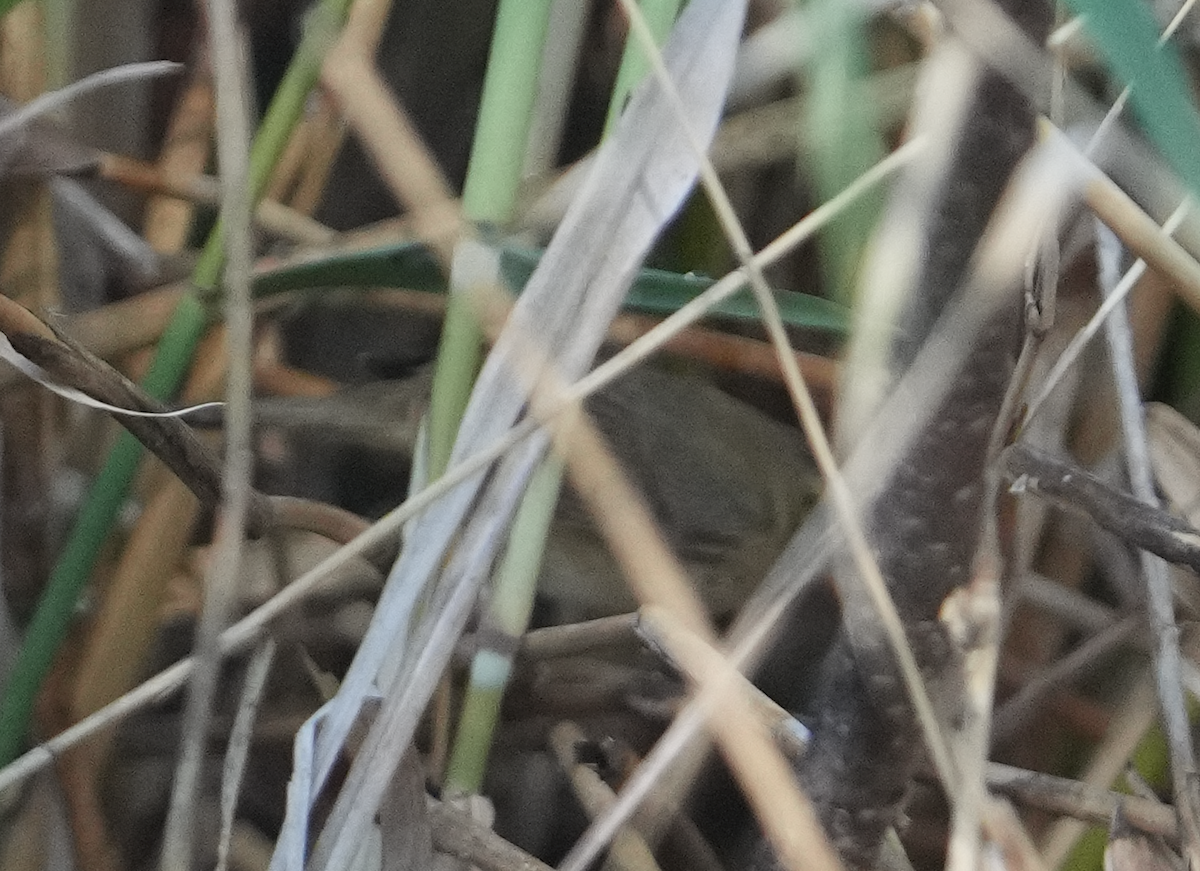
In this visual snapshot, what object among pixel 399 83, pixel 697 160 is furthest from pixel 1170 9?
pixel 399 83

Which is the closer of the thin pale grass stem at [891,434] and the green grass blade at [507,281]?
the thin pale grass stem at [891,434]

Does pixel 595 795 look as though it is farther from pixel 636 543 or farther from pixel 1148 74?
pixel 1148 74

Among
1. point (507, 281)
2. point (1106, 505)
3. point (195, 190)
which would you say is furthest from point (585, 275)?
point (195, 190)

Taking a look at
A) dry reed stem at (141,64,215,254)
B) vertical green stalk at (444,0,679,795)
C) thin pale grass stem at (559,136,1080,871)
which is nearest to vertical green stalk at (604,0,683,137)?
vertical green stalk at (444,0,679,795)

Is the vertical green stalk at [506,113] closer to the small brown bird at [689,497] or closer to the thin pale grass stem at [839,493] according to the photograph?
the thin pale grass stem at [839,493]

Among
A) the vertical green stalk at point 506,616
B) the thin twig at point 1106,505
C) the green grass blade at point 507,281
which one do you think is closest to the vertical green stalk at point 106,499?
the green grass blade at point 507,281
